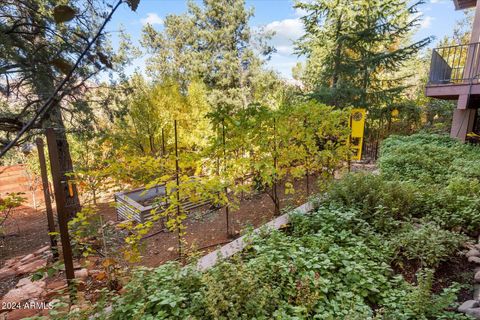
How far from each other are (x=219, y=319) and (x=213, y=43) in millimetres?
18340

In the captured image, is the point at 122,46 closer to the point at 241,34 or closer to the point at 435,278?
the point at 435,278

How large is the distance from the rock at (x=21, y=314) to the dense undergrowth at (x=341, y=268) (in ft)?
2.76

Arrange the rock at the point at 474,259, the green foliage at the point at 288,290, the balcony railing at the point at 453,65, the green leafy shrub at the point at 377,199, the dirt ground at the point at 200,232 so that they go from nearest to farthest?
the green foliage at the point at 288,290
the rock at the point at 474,259
the green leafy shrub at the point at 377,199
the dirt ground at the point at 200,232
the balcony railing at the point at 453,65

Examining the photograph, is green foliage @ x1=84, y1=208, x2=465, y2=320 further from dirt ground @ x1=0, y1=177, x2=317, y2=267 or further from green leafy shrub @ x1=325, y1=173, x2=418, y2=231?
dirt ground @ x1=0, y1=177, x2=317, y2=267

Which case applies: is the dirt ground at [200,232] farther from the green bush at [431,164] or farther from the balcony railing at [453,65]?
the balcony railing at [453,65]

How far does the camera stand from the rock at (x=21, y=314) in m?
2.06

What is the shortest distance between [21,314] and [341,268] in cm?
273

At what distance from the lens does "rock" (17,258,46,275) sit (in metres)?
3.23

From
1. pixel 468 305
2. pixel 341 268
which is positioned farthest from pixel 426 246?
pixel 341 268

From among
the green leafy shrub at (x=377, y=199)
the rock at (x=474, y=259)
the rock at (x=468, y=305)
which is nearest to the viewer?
the rock at (x=468, y=305)

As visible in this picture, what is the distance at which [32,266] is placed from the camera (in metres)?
3.34

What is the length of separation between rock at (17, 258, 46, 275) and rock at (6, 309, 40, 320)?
1.17 m

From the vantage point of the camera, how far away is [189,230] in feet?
15.3

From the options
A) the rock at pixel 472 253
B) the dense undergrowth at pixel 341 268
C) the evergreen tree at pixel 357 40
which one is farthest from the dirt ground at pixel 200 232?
the evergreen tree at pixel 357 40
